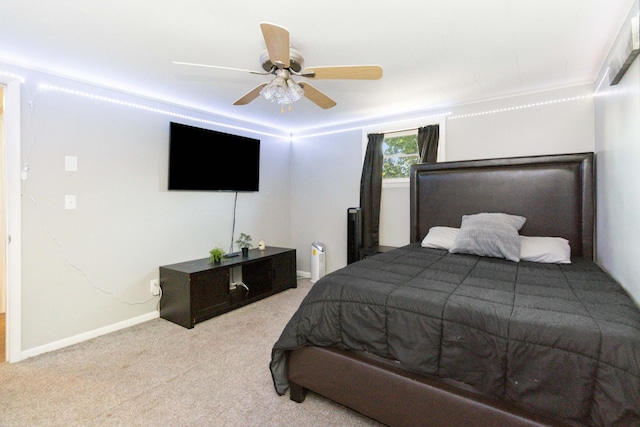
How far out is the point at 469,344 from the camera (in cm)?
137

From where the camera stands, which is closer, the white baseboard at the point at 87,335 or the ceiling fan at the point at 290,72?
the ceiling fan at the point at 290,72

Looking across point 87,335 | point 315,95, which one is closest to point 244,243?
point 87,335

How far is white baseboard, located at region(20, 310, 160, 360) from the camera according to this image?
2480 mm

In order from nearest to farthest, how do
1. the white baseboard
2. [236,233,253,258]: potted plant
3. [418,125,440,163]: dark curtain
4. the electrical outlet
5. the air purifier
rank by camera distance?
the white baseboard
the electrical outlet
[418,125,440,163]: dark curtain
[236,233,253,258]: potted plant
the air purifier

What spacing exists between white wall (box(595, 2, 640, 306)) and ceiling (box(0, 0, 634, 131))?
13.8 inches

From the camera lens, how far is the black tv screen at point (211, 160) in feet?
11.3

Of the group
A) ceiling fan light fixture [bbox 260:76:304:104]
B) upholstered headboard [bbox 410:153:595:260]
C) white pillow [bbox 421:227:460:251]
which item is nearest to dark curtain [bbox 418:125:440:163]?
upholstered headboard [bbox 410:153:595:260]

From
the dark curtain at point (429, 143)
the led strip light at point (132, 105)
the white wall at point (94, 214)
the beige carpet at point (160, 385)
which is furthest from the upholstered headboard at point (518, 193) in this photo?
the white wall at point (94, 214)

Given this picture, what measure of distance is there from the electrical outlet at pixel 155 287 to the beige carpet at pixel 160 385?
0.44 m

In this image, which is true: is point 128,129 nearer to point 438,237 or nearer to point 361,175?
point 361,175

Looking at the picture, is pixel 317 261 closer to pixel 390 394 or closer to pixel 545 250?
pixel 545 250

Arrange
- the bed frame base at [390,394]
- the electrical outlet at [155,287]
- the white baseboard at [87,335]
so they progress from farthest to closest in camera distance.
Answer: the electrical outlet at [155,287] < the white baseboard at [87,335] < the bed frame base at [390,394]

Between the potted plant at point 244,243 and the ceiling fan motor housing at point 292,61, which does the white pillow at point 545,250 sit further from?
the potted plant at point 244,243

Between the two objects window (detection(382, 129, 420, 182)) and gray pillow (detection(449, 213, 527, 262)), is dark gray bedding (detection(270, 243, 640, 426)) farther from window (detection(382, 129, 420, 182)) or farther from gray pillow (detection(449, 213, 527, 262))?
window (detection(382, 129, 420, 182))
